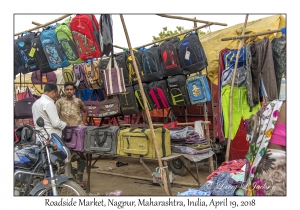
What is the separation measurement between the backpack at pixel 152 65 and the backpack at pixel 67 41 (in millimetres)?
1304

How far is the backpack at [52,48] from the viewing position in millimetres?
5215

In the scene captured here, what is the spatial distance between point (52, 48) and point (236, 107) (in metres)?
3.39

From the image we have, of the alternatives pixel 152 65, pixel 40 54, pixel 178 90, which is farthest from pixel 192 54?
pixel 40 54

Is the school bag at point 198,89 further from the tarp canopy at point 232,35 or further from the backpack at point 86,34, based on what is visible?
the backpack at point 86,34

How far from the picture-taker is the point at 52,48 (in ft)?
17.3

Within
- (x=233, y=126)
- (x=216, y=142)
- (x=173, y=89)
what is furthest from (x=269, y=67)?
(x=216, y=142)

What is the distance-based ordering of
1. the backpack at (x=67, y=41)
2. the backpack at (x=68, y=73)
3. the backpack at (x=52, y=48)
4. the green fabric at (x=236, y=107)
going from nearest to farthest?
the green fabric at (x=236, y=107) < the backpack at (x=67, y=41) < the backpack at (x=52, y=48) < the backpack at (x=68, y=73)

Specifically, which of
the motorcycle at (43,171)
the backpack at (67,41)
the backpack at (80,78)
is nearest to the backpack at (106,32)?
the backpack at (67,41)

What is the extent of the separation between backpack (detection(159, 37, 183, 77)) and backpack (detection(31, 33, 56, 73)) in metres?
2.17

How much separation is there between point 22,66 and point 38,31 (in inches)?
32.1

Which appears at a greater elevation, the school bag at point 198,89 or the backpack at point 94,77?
the backpack at point 94,77

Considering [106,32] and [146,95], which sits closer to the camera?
[106,32]

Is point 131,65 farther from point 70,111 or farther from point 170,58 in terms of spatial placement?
point 70,111

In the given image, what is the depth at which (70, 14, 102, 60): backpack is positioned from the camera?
4.57 metres
